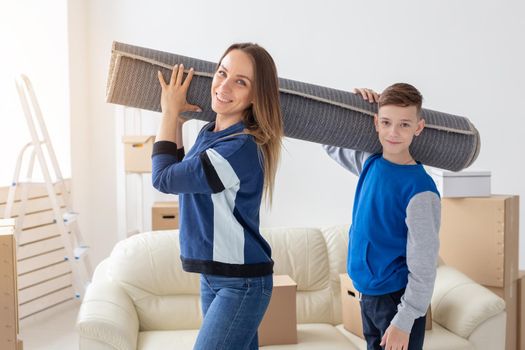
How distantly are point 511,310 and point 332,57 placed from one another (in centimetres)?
201

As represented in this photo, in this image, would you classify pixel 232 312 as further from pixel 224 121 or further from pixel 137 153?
pixel 137 153

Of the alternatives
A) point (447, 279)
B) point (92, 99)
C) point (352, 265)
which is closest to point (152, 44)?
point (92, 99)

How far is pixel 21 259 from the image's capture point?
4.32 meters

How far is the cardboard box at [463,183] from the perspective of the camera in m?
3.25

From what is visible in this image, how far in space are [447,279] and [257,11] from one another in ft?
7.86

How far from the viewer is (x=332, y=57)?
4.44 m

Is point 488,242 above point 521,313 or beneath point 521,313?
above

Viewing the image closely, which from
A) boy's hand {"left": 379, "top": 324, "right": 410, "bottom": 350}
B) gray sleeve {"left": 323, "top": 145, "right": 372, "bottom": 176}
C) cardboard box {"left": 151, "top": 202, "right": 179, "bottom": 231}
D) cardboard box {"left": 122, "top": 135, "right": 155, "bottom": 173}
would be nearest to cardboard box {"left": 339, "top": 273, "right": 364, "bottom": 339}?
gray sleeve {"left": 323, "top": 145, "right": 372, "bottom": 176}

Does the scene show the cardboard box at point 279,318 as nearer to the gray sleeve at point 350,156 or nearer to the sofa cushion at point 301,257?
the sofa cushion at point 301,257

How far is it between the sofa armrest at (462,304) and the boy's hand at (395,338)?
1.28 m

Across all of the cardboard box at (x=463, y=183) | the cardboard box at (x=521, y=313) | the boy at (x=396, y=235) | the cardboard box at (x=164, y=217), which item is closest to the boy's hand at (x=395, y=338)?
the boy at (x=396, y=235)

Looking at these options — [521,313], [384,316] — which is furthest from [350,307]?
[384,316]

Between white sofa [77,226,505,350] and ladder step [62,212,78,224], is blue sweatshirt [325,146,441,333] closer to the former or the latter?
white sofa [77,226,505,350]

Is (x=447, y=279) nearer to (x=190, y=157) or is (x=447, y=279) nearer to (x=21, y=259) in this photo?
(x=190, y=157)
